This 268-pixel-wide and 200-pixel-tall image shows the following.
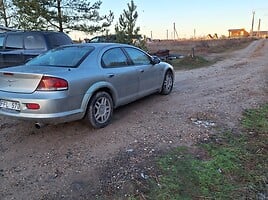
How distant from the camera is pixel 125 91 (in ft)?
18.9

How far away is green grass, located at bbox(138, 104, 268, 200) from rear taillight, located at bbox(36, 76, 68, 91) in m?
1.74

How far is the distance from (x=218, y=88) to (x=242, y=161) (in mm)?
4817

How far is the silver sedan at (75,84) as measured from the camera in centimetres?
437

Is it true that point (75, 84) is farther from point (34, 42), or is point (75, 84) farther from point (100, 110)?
point (34, 42)

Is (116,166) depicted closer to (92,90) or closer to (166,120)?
(92,90)

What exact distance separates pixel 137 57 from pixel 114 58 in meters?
0.89

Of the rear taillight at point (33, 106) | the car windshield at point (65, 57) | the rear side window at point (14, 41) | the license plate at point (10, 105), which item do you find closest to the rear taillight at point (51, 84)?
the rear taillight at point (33, 106)

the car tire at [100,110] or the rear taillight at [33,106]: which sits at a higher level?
the rear taillight at [33,106]

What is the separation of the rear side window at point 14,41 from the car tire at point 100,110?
5287mm

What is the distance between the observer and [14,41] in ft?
31.4

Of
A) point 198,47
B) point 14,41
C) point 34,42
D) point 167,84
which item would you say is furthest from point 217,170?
point 198,47

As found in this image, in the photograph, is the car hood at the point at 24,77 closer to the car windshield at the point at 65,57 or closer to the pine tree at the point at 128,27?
the car windshield at the point at 65,57

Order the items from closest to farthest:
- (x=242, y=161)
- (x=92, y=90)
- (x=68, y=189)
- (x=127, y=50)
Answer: (x=68, y=189)
(x=242, y=161)
(x=92, y=90)
(x=127, y=50)

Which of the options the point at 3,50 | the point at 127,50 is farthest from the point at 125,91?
the point at 3,50
